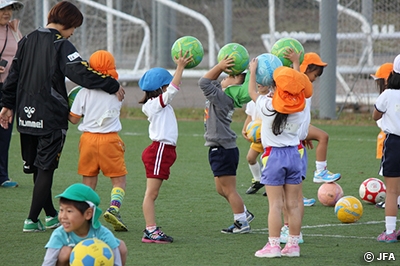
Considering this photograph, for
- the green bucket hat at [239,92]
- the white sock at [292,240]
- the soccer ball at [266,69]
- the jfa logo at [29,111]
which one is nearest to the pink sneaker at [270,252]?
the white sock at [292,240]

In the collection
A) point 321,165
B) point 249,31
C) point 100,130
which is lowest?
point 321,165

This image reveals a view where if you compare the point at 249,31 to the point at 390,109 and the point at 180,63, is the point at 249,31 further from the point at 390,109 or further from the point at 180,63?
the point at 180,63

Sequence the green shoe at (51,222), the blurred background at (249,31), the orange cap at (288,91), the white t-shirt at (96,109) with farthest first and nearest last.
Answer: the blurred background at (249,31)
the green shoe at (51,222)
the white t-shirt at (96,109)
the orange cap at (288,91)

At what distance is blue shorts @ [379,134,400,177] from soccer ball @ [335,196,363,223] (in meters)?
0.77

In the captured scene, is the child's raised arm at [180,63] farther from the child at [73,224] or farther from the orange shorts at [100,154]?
the child at [73,224]

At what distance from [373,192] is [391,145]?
5.92 ft

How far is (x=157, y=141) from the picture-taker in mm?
7074

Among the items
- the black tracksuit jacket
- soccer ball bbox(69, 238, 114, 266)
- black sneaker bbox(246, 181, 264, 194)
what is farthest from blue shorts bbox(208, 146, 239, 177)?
soccer ball bbox(69, 238, 114, 266)

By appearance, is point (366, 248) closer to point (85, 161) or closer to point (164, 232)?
point (164, 232)

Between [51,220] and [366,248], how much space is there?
2.98 metres

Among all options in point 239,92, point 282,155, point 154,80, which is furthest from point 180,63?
point 282,155

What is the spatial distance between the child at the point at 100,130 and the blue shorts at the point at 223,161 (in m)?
0.90

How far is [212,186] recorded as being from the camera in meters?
9.91

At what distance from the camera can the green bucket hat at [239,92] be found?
7168mm
